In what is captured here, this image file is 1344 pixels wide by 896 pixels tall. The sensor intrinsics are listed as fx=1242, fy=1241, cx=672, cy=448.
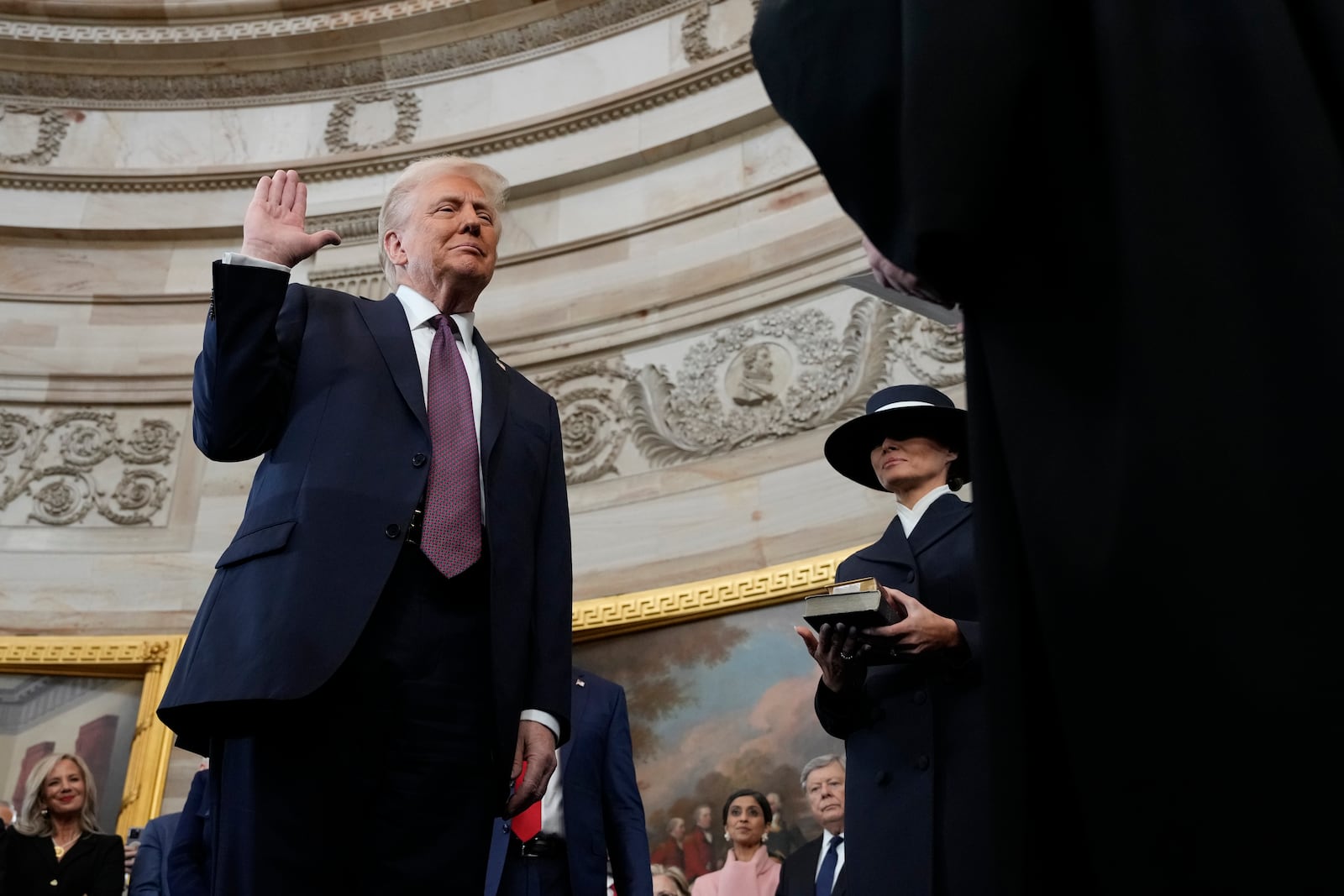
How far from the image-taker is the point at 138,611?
295 inches

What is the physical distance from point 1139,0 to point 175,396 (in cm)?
795

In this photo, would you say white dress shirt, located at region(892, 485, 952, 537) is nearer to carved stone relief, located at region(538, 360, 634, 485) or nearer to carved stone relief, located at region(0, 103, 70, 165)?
carved stone relief, located at region(538, 360, 634, 485)

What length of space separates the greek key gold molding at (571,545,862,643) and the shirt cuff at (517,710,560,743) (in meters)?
3.35

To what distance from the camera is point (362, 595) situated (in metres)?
2.14

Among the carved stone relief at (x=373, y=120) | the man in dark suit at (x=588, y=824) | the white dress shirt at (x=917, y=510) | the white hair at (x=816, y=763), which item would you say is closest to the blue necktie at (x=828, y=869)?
the white hair at (x=816, y=763)

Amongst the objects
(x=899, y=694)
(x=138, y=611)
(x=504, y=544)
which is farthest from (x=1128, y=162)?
(x=138, y=611)

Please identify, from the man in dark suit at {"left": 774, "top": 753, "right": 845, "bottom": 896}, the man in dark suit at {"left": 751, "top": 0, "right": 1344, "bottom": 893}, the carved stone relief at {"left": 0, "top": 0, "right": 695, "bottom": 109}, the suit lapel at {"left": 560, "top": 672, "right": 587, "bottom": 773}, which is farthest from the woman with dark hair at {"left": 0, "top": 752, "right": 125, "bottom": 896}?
the carved stone relief at {"left": 0, "top": 0, "right": 695, "bottom": 109}

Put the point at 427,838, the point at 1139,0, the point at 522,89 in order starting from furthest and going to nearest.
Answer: the point at 522,89 < the point at 427,838 < the point at 1139,0

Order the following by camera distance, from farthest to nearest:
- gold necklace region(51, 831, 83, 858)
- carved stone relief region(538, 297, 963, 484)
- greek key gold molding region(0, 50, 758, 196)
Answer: greek key gold molding region(0, 50, 758, 196) < carved stone relief region(538, 297, 963, 484) < gold necklace region(51, 831, 83, 858)

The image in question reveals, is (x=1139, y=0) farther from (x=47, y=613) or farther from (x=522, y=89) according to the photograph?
(x=522, y=89)

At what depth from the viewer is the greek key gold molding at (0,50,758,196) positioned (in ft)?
26.5

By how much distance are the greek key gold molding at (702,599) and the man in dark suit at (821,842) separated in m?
0.85

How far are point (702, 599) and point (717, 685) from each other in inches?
17.4

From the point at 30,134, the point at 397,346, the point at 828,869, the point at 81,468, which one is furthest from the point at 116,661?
the point at 397,346
